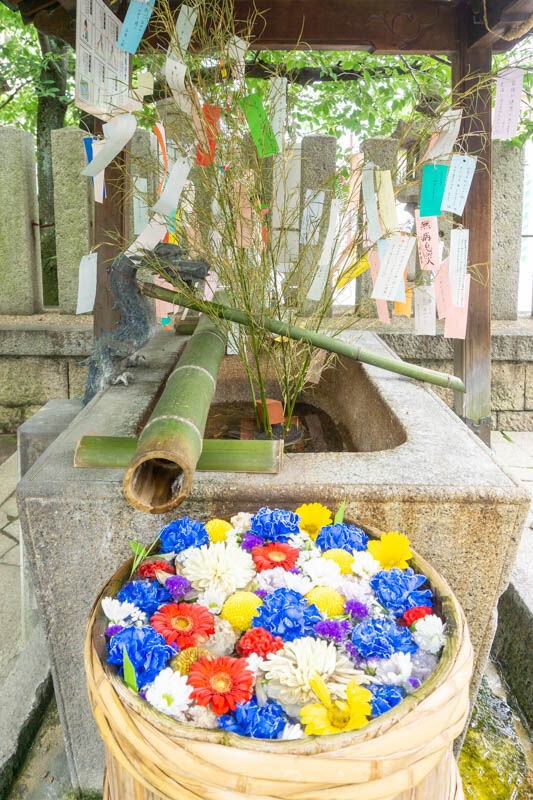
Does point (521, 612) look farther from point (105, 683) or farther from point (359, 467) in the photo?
point (105, 683)

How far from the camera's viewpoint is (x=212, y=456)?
1.69 metres

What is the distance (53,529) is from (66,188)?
3915mm

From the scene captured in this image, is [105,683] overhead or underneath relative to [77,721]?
overhead

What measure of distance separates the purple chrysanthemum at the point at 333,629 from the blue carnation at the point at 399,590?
0.11m

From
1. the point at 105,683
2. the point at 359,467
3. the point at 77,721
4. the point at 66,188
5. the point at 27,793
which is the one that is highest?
the point at 66,188

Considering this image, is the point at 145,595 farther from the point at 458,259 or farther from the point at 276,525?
the point at 458,259

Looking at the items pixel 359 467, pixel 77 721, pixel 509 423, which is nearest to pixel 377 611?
pixel 359 467

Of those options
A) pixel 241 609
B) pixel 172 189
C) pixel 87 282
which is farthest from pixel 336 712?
pixel 87 282

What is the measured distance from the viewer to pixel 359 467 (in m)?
1.70

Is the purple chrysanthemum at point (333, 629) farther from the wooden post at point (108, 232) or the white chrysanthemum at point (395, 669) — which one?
the wooden post at point (108, 232)

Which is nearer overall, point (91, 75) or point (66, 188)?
point (91, 75)

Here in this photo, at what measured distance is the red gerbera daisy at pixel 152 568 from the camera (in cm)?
126

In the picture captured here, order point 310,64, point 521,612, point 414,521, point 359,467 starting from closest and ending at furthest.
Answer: point 414,521
point 359,467
point 521,612
point 310,64

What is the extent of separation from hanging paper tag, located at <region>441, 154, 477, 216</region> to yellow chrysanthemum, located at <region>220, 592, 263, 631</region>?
2176 mm
